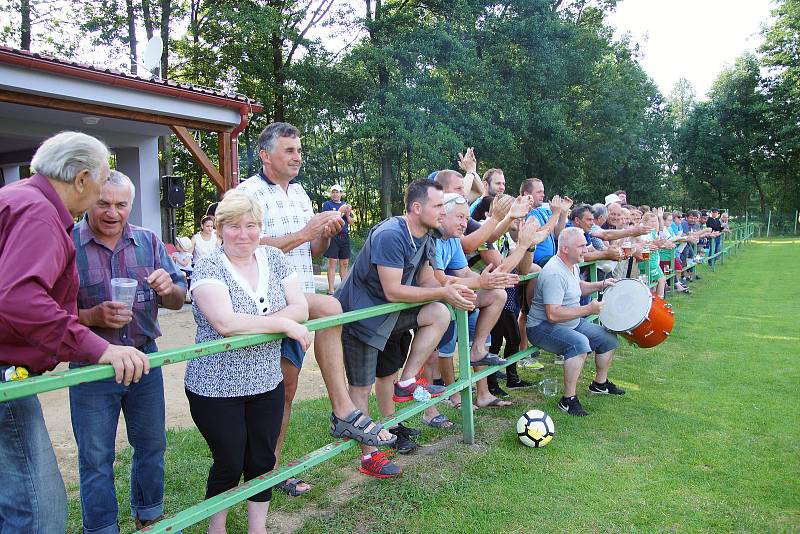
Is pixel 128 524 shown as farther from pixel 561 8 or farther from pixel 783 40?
pixel 783 40

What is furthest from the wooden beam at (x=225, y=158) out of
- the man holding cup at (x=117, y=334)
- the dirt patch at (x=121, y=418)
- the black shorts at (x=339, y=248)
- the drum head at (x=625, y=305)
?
the man holding cup at (x=117, y=334)

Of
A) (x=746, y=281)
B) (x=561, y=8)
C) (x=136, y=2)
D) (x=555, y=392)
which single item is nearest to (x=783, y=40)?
(x=561, y=8)

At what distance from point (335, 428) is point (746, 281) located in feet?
48.2

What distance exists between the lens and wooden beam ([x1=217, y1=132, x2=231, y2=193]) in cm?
1141

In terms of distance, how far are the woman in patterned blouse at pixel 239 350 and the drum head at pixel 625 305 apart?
3.78 m

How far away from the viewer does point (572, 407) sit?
5.24 m

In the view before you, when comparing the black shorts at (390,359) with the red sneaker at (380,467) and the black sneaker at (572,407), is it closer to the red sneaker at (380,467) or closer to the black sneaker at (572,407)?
the red sneaker at (380,467)

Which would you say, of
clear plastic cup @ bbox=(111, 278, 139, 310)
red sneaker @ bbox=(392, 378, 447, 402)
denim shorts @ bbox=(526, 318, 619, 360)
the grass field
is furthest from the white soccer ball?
clear plastic cup @ bbox=(111, 278, 139, 310)

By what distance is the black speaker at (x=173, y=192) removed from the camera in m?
13.9

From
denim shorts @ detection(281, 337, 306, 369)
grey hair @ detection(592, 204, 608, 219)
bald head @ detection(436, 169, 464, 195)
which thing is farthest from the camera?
grey hair @ detection(592, 204, 608, 219)

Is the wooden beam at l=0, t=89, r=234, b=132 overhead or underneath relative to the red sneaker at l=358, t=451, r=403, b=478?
overhead

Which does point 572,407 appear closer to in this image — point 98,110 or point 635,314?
point 635,314

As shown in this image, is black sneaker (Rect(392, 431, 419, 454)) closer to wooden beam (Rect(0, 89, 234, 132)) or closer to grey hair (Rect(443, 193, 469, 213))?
grey hair (Rect(443, 193, 469, 213))

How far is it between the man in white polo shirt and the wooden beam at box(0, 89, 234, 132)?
6.53 meters
